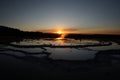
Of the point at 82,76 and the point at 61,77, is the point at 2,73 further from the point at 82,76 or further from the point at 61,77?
the point at 82,76

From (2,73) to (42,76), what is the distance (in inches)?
75.6

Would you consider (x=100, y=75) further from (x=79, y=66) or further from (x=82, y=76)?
(x=79, y=66)

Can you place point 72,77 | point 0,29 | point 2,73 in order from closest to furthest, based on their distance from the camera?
point 72,77 → point 2,73 → point 0,29

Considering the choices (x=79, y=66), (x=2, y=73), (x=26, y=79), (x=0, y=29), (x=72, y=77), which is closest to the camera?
(x=26, y=79)

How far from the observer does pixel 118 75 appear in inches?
285

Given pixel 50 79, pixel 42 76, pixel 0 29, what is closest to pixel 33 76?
pixel 42 76

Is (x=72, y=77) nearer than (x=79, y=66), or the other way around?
(x=72, y=77)

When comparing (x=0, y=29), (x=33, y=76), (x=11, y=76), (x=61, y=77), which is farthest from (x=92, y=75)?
(x=0, y=29)

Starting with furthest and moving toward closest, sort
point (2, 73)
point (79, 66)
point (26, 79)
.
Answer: point (79, 66)
point (2, 73)
point (26, 79)

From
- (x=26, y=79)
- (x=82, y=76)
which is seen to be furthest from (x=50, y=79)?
(x=82, y=76)

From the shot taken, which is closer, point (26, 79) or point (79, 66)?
point (26, 79)

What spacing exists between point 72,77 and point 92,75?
3.30ft

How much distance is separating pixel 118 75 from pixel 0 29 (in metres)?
92.0

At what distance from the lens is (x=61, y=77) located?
6.87 meters
